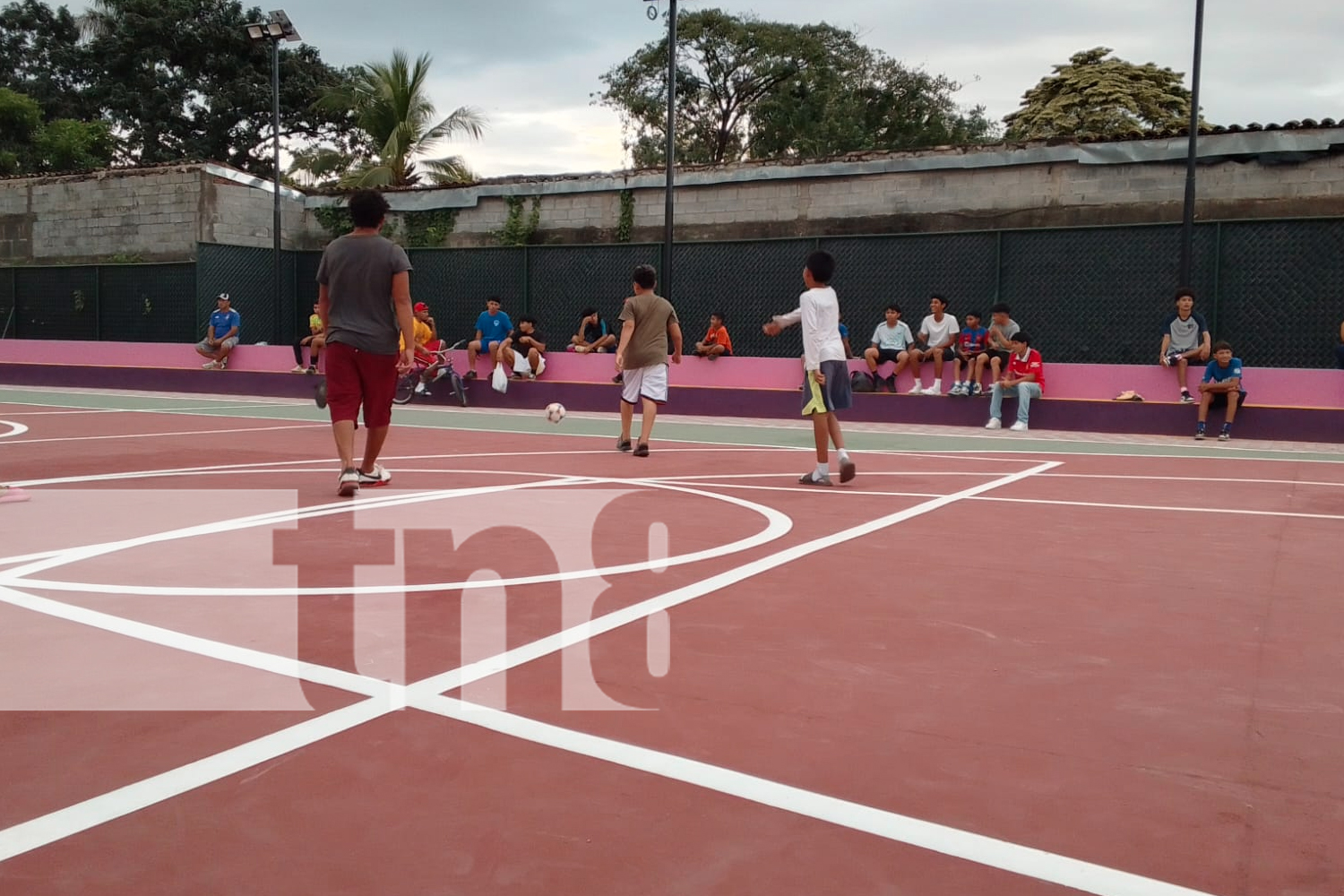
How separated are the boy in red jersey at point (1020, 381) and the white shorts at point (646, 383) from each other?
5.13 metres

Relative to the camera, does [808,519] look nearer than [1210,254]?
Yes

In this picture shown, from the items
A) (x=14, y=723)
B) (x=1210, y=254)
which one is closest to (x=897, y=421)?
(x=1210, y=254)

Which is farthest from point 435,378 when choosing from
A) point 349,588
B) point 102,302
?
point 349,588

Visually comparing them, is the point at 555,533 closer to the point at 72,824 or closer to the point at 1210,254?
the point at 72,824

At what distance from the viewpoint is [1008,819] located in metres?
2.65

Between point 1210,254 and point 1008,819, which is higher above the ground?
point 1210,254

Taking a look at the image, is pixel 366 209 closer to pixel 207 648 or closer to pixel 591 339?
pixel 207 648

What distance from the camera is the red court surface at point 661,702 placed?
8.03ft

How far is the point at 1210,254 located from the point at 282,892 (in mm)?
16622

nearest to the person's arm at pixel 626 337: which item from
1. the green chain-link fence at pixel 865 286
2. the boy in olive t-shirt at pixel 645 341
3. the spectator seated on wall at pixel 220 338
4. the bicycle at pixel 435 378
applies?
the boy in olive t-shirt at pixel 645 341

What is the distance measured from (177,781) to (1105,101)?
46464 mm

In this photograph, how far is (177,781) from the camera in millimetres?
2785

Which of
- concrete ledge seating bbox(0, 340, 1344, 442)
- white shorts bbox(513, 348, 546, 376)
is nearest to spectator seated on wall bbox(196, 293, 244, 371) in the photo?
concrete ledge seating bbox(0, 340, 1344, 442)

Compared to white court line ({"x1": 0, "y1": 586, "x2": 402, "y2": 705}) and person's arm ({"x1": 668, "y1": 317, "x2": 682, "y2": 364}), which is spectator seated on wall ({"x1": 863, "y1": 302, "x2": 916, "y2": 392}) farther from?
white court line ({"x1": 0, "y1": 586, "x2": 402, "y2": 705})
